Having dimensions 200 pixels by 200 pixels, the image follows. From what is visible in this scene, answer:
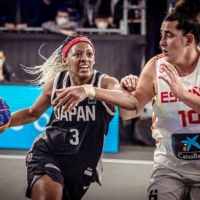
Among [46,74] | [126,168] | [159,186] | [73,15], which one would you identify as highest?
[73,15]

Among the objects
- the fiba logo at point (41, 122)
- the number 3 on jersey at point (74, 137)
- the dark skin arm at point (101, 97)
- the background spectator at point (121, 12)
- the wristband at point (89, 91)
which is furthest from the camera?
the background spectator at point (121, 12)

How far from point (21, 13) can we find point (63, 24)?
1086 millimetres

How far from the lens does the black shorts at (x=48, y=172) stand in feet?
11.0

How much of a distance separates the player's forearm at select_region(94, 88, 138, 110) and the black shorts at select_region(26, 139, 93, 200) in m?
0.75

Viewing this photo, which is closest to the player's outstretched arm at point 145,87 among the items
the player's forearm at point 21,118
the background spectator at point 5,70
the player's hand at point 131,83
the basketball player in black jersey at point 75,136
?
the player's hand at point 131,83

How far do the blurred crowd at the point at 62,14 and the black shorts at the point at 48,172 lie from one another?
18.8 ft

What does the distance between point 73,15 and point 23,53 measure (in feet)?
4.34

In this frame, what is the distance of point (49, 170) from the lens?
3.34m

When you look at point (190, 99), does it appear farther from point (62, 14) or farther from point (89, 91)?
point (62, 14)

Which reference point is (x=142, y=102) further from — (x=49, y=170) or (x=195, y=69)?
(x=49, y=170)

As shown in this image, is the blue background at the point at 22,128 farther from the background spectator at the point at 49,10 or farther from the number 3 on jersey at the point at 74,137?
the number 3 on jersey at the point at 74,137

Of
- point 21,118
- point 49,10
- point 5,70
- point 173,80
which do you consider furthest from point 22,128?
point 173,80

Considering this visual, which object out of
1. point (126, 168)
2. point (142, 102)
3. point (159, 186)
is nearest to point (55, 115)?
point (142, 102)

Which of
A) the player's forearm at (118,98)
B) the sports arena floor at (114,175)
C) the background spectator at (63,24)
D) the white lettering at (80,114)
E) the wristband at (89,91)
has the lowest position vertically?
the sports arena floor at (114,175)
